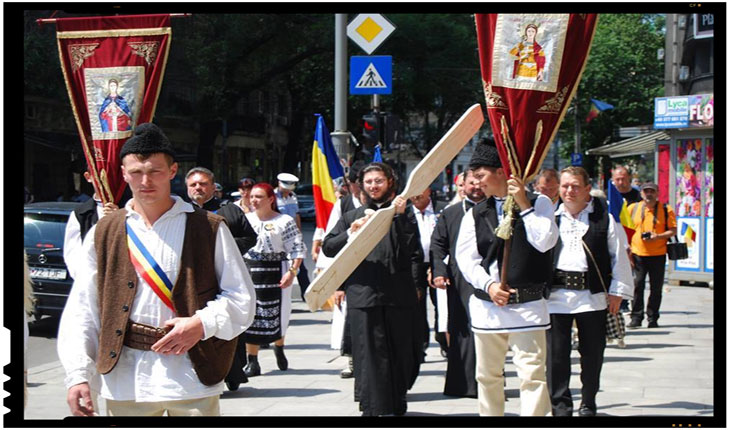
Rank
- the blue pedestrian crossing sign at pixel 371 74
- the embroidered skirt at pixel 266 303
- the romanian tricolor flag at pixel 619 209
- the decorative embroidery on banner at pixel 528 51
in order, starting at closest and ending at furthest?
the decorative embroidery on banner at pixel 528 51, the embroidered skirt at pixel 266 303, the romanian tricolor flag at pixel 619 209, the blue pedestrian crossing sign at pixel 371 74

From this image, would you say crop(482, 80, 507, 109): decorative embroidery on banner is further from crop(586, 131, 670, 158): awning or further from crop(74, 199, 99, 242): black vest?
crop(586, 131, 670, 158): awning

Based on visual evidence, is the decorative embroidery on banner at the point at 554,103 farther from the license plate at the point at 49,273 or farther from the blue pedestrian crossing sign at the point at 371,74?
the blue pedestrian crossing sign at the point at 371,74

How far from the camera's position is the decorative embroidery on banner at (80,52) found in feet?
20.2

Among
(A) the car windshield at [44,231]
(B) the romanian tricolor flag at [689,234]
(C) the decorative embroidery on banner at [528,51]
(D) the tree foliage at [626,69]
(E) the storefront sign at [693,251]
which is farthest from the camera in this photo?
(D) the tree foliage at [626,69]

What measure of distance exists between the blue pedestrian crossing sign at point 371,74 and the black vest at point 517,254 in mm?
8358

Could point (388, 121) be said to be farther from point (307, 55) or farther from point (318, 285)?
point (307, 55)

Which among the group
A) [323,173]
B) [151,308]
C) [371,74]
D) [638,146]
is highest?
[371,74]

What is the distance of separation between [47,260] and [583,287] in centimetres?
727

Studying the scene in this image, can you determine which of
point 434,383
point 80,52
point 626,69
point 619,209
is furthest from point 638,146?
point 80,52

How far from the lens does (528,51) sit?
5742mm

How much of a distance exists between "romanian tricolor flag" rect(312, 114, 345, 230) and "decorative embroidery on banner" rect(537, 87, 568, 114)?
6643 millimetres

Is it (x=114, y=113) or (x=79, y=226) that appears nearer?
(x=114, y=113)

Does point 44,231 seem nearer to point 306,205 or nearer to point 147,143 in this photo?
point 147,143

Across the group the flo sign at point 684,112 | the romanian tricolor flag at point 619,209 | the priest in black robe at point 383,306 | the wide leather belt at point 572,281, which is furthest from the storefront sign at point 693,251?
the priest in black robe at point 383,306
